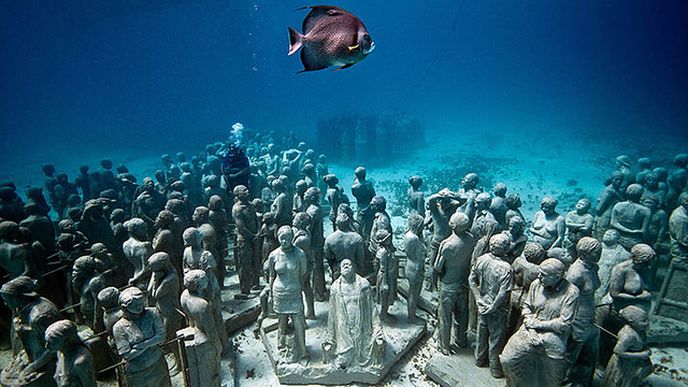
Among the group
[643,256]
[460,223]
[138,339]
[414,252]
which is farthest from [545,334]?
[138,339]

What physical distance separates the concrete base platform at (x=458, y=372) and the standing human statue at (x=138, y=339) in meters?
4.91

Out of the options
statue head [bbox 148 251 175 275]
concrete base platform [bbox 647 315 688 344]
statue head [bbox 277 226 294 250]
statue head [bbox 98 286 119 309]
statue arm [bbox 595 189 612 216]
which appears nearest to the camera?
statue head [bbox 98 286 119 309]

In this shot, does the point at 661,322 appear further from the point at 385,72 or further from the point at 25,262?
the point at 385,72

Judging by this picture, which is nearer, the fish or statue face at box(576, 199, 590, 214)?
the fish

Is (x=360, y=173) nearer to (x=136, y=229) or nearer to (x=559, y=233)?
(x=559, y=233)

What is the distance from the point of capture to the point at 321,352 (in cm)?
711

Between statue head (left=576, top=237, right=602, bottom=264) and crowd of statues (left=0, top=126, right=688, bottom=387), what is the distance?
21mm

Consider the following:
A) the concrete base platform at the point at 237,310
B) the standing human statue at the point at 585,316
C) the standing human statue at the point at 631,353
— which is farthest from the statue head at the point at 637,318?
the concrete base platform at the point at 237,310

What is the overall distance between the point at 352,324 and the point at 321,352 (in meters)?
1.50

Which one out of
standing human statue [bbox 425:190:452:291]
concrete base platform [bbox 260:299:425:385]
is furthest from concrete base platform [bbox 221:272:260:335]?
standing human statue [bbox 425:190:452:291]

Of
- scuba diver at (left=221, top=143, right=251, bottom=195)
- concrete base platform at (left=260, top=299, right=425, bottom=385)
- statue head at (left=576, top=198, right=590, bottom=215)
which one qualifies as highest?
scuba diver at (left=221, top=143, right=251, bottom=195)

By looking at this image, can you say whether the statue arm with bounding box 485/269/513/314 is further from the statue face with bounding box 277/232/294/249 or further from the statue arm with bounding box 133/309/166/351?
the statue arm with bounding box 133/309/166/351

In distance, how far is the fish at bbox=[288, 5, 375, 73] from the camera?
9.84ft

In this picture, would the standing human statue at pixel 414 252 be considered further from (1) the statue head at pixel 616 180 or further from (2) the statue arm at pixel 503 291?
(1) the statue head at pixel 616 180
